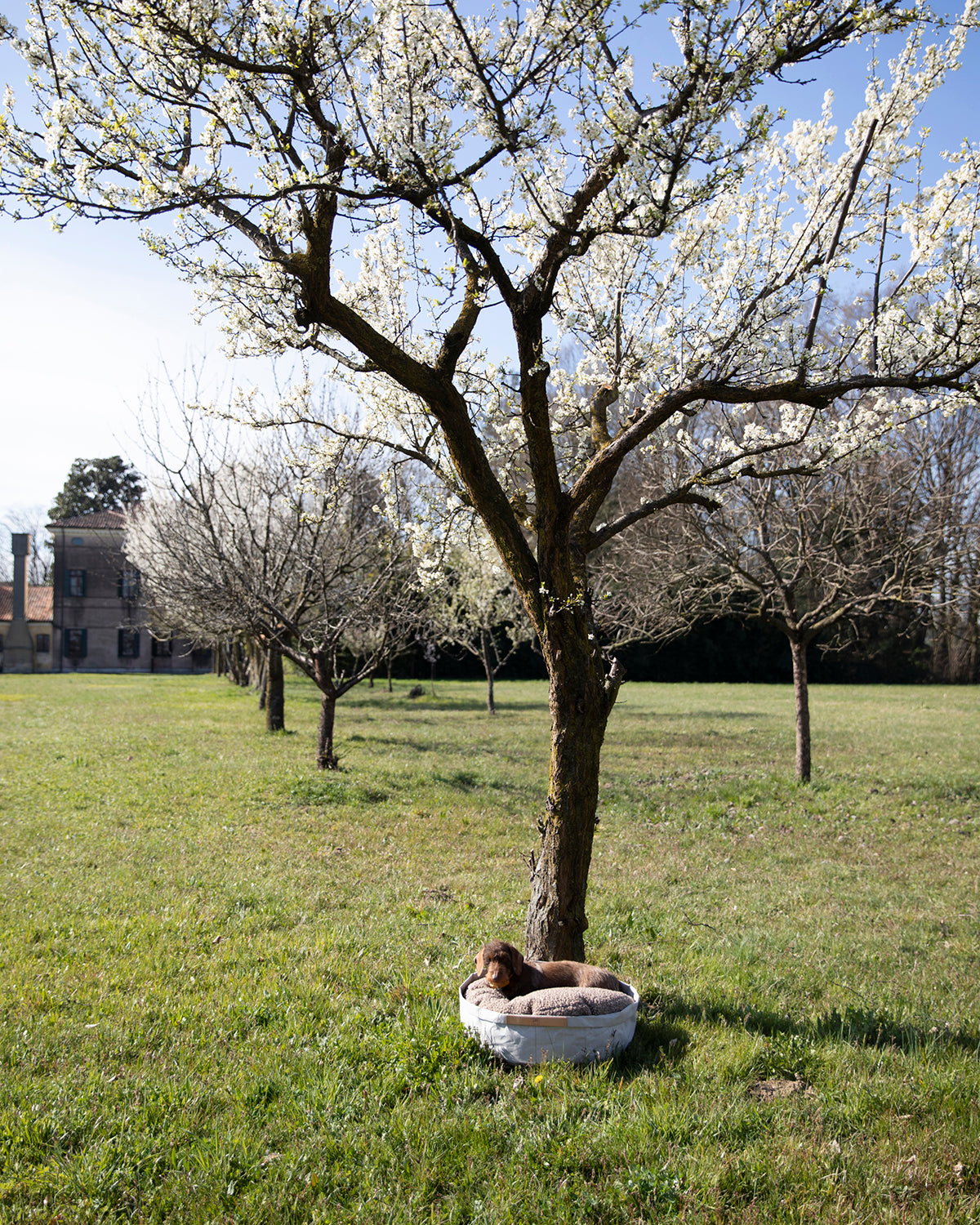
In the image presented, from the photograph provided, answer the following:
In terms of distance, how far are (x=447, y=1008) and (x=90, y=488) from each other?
58.4 m

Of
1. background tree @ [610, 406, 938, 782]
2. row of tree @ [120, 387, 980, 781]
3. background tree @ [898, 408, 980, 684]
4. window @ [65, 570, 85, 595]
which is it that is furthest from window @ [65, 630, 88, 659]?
background tree @ [898, 408, 980, 684]

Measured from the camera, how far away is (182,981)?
14.5 ft

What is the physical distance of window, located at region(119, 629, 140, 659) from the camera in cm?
4800

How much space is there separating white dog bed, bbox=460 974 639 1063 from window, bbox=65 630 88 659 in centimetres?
4979

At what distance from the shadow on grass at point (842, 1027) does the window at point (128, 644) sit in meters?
49.2

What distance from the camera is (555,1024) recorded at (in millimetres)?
3330

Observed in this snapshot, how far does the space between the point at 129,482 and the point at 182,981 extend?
190ft

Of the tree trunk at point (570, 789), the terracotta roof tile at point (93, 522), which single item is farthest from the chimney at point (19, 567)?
the tree trunk at point (570, 789)

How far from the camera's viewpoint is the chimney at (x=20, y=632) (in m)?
44.5

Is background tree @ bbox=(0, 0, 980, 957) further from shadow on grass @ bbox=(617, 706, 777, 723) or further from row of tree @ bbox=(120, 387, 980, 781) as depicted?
shadow on grass @ bbox=(617, 706, 777, 723)

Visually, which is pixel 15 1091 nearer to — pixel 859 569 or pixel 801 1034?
pixel 801 1034

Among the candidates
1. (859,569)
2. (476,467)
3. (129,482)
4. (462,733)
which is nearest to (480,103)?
(476,467)

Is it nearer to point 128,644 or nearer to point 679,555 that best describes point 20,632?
point 128,644

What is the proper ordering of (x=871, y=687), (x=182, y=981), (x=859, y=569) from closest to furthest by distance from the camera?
1. (x=182, y=981)
2. (x=859, y=569)
3. (x=871, y=687)
